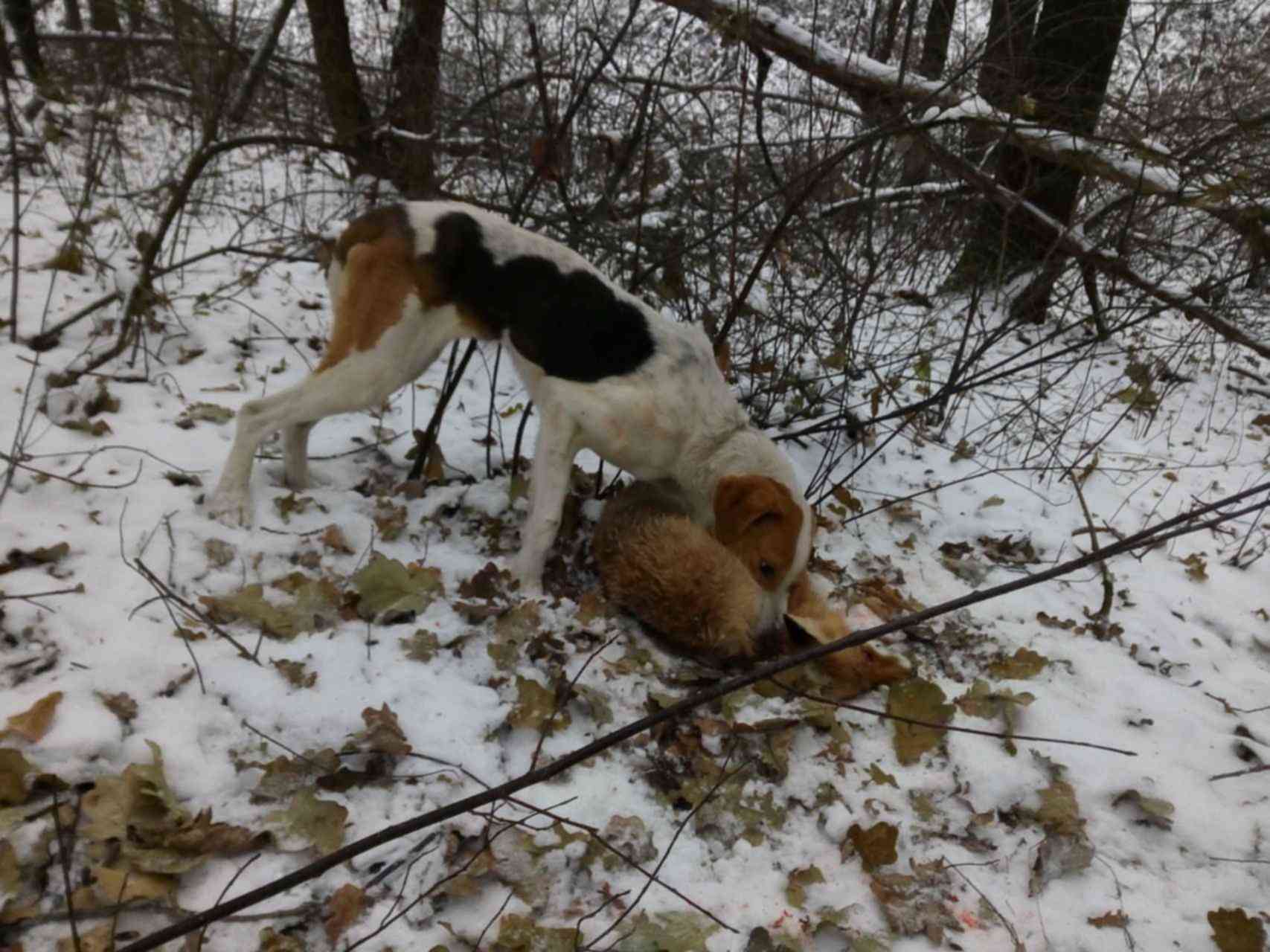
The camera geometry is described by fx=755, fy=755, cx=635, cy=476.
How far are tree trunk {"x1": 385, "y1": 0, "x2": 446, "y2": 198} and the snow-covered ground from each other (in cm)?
191

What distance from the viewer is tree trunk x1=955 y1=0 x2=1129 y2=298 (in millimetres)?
3672

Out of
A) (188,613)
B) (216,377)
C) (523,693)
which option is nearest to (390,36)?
(216,377)

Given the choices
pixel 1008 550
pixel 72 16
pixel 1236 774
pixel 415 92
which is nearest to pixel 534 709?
pixel 1236 774

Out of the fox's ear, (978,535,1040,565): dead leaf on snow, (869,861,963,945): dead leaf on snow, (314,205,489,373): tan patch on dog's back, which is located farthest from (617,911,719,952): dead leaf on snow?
the fox's ear

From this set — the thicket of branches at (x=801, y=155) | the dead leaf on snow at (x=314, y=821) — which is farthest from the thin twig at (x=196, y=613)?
the thicket of branches at (x=801, y=155)

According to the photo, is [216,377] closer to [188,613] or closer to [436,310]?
[436,310]

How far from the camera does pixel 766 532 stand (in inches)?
113

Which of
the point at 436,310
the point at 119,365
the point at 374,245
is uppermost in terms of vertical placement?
the point at 374,245

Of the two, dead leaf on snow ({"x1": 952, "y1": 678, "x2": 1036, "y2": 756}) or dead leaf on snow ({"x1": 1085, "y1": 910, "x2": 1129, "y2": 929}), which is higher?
dead leaf on snow ({"x1": 952, "y1": 678, "x2": 1036, "y2": 756})

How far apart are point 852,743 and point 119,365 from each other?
402cm

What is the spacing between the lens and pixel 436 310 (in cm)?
320

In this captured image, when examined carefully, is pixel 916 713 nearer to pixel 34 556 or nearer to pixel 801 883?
pixel 801 883

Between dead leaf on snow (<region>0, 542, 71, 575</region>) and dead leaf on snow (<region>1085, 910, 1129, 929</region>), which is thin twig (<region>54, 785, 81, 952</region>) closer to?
dead leaf on snow (<region>0, 542, 71, 575</region>)

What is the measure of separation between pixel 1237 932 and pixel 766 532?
5.52 ft
